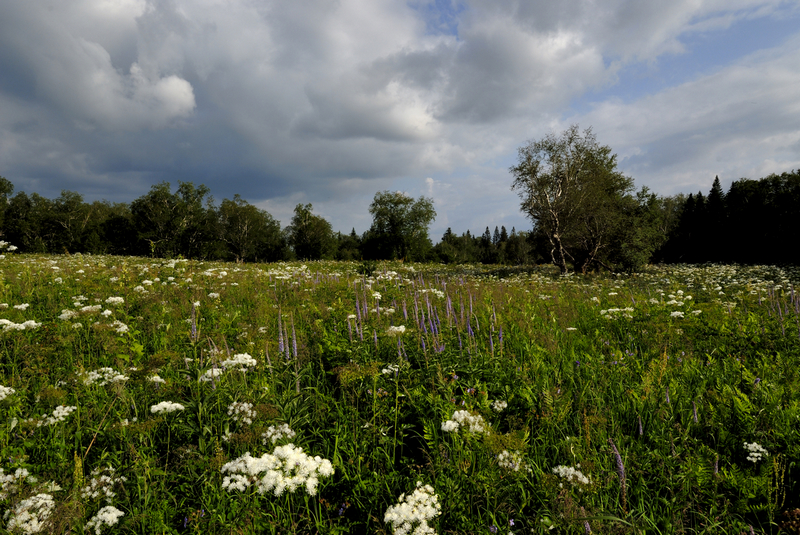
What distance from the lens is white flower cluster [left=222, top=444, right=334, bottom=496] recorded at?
7.47ft

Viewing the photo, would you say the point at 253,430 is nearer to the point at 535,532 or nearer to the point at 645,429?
the point at 535,532

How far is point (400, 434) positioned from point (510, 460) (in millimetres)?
1177

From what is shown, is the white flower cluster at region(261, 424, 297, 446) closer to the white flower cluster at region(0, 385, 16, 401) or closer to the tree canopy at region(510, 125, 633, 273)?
the white flower cluster at region(0, 385, 16, 401)

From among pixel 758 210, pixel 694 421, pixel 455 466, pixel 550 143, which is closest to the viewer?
pixel 455 466

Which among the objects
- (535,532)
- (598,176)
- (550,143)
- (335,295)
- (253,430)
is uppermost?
(550,143)

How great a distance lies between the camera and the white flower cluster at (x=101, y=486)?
254 cm

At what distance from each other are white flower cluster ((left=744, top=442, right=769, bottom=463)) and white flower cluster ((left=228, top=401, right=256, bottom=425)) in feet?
14.5

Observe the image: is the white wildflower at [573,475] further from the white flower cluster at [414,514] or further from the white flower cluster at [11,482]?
the white flower cluster at [11,482]

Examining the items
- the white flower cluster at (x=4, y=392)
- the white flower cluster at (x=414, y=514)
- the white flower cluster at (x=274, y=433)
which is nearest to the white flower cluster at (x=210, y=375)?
the white flower cluster at (x=274, y=433)

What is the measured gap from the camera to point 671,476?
2902 millimetres

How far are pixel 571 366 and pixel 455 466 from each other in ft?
10.2

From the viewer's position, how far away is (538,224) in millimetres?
27672

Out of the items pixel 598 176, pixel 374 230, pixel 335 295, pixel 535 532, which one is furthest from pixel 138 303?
pixel 374 230

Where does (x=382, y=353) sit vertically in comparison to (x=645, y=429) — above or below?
above
